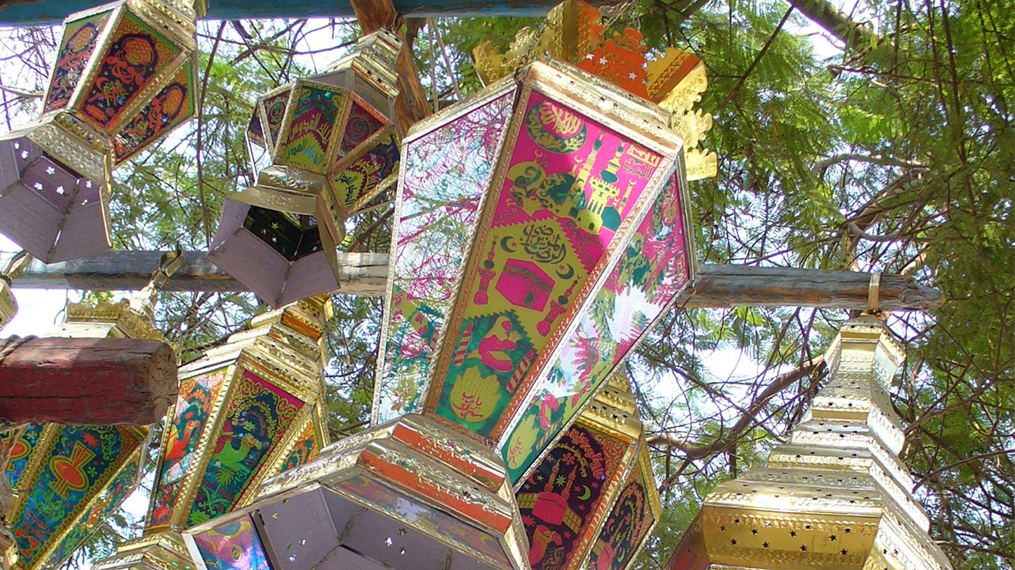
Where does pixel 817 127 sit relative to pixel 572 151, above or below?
above

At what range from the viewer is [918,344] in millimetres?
4574

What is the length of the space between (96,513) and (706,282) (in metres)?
1.86

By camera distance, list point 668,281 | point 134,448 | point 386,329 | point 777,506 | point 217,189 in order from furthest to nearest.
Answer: point 217,189, point 134,448, point 668,281, point 386,329, point 777,506

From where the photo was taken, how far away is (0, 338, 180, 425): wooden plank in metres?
Result: 2.12

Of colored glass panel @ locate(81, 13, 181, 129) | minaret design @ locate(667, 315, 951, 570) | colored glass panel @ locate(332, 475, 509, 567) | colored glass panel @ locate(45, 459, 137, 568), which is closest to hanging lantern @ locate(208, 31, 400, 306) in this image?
colored glass panel @ locate(81, 13, 181, 129)

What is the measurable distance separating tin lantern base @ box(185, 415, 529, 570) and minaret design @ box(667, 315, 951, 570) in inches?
14.4

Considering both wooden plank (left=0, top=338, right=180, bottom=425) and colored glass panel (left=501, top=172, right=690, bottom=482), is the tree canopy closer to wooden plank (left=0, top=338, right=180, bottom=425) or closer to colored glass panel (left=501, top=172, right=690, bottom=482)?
colored glass panel (left=501, top=172, right=690, bottom=482)

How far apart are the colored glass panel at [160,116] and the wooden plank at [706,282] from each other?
509mm

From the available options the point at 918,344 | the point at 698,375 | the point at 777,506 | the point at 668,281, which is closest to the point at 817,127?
the point at 918,344

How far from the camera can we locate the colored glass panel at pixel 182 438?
10.1 ft

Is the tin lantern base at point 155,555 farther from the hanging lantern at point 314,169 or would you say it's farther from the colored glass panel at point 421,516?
the colored glass panel at point 421,516

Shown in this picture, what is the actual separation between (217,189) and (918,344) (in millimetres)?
3057

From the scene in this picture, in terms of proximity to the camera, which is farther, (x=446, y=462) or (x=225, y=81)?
(x=225, y=81)

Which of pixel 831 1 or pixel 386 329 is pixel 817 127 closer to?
pixel 831 1
